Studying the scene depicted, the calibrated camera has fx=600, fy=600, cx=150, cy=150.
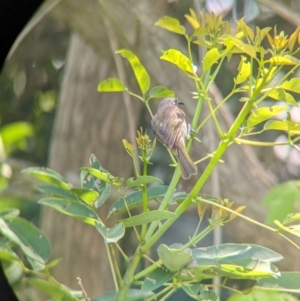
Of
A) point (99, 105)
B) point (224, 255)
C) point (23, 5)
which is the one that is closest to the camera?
point (224, 255)

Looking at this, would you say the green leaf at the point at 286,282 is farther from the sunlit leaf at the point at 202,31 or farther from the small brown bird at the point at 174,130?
the sunlit leaf at the point at 202,31

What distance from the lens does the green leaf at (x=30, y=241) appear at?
2.01ft

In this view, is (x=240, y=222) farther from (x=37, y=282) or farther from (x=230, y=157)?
(x=37, y=282)

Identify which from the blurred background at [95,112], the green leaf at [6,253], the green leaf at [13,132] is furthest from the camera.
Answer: the green leaf at [13,132]

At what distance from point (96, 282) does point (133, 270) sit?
0.41 metres

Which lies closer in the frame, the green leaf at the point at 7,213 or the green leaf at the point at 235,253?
the green leaf at the point at 235,253

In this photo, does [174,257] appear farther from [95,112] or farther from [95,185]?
[95,112]

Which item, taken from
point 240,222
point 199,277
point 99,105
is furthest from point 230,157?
point 199,277

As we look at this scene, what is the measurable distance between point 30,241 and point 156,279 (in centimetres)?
16

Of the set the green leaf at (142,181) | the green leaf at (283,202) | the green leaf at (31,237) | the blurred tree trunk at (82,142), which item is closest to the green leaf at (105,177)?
the green leaf at (142,181)

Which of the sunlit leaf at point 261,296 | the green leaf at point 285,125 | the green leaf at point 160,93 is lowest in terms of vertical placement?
the sunlit leaf at point 261,296

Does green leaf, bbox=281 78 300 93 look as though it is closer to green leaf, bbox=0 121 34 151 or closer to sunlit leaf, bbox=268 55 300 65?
sunlit leaf, bbox=268 55 300 65

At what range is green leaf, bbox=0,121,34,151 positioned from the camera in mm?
1021

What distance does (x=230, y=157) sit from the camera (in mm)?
959
